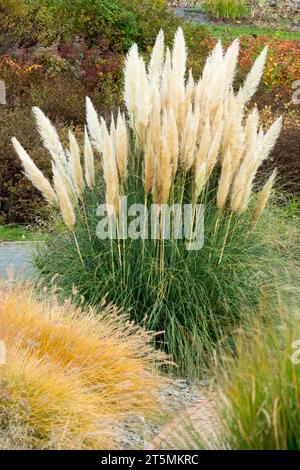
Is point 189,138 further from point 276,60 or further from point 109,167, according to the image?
point 276,60

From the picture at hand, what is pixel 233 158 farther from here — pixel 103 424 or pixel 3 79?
pixel 3 79

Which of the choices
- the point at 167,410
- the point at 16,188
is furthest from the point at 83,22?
the point at 167,410

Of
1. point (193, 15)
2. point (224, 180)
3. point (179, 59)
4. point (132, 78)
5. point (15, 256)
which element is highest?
point (193, 15)

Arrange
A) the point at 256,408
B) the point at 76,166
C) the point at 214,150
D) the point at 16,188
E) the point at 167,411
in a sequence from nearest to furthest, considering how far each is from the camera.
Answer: the point at 256,408 → the point at 167,411 → the point at 214,150 → the point at 76,166 → the point at 16,188

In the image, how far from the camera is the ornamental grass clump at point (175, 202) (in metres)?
6.19

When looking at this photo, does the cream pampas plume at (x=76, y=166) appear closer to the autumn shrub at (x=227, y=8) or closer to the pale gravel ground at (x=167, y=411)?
the pale gravel ground at (x=167, y=411)

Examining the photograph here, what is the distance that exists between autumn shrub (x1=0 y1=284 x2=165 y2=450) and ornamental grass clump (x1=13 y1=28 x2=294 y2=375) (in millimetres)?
339

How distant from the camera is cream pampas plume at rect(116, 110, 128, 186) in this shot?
6.11m

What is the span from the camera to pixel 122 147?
6168 mm

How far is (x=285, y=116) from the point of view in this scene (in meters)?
13.2

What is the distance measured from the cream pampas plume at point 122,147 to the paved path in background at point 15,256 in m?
1.61

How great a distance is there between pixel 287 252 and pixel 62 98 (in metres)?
7.10

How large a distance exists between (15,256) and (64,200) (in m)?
2.75
